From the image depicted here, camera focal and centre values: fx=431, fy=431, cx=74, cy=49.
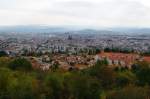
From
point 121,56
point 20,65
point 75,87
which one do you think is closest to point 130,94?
point 75,87

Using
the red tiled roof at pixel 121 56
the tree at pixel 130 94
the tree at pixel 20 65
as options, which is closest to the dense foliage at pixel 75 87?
the tree at pixel 130 94

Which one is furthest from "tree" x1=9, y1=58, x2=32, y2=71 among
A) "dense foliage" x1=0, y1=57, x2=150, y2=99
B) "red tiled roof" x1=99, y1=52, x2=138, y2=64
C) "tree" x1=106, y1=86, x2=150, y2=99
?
"tree" x1=106, y1=86, x2=150, y2=99

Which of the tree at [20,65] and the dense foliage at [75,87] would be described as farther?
the tree at [20,65]

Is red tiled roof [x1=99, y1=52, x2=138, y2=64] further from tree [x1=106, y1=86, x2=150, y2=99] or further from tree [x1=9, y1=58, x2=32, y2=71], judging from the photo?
tree [x1=106, y1=86, x2=150, y2=99]

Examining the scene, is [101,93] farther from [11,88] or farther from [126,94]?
[11,88]

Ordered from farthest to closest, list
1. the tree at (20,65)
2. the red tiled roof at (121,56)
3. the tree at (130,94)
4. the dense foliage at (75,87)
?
the red tiled roof at (121,56), the tree at (20,65), the dense foliage at (75,87), the tree at (130,94)

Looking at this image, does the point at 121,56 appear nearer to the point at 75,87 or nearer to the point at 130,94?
the point at 75,87

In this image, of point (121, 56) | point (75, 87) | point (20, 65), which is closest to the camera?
point (75, 87)

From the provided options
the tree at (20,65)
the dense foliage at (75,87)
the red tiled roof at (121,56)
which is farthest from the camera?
the red tiled roof at (121,56)

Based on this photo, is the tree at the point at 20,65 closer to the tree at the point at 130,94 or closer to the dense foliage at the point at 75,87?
the dense foliage at the point at 75,87

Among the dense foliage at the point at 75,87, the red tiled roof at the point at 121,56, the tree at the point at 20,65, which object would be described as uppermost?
the dense foliage at the point at 75,87

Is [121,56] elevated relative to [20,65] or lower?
lower

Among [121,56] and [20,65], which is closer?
[20,65]
